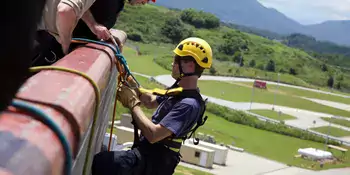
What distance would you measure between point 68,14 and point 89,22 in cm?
Result: 68

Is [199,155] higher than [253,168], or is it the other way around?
[199,155]

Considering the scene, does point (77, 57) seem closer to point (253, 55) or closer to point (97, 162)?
point (97, 162)

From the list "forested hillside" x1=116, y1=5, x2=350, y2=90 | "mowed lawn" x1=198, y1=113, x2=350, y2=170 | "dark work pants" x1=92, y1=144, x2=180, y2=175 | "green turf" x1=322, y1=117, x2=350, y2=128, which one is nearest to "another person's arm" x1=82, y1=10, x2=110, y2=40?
"dark work pants" x1=92, y1=144, x2=180, y2=175

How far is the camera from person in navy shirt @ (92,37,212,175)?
353 cm

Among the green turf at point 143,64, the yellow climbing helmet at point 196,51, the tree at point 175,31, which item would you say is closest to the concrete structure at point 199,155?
the yellow climbing helmet at point 196,51

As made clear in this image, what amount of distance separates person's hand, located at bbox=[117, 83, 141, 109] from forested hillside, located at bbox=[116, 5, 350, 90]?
8096 cm

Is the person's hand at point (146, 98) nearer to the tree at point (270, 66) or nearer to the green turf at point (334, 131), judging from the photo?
the green turf at point (334, 131)

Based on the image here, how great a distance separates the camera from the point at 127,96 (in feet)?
11.9

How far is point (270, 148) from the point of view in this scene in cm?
3709

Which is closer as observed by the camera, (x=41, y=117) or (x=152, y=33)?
(x=41, y=117)

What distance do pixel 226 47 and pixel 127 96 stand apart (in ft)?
321

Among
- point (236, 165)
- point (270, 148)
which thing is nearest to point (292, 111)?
point (270, 148)

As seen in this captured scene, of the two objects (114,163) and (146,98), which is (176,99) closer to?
(146,98)

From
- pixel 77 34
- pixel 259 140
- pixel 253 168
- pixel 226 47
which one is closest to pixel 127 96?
pixel 77 34
